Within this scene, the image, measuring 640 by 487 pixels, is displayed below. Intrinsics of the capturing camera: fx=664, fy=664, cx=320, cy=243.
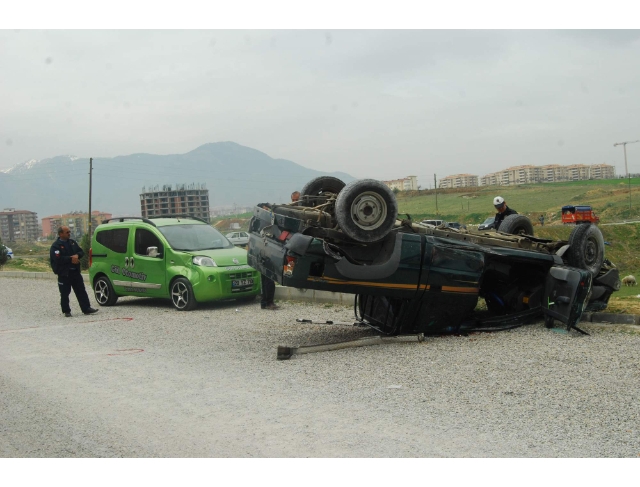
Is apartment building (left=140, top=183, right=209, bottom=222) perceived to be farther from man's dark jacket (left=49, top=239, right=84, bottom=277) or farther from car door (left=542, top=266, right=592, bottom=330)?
car door (left=542, top=266, right=592, bottom=330)

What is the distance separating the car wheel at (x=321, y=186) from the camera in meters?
10.1

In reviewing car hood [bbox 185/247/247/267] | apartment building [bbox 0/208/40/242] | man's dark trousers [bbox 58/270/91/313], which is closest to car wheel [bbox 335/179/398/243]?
car hood [bbox 185/247/247/267]

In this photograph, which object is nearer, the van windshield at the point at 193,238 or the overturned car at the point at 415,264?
the overturned car at the point at 415,264

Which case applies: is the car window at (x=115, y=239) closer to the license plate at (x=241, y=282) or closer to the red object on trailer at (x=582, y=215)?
the license plate at (x=241, y=282)

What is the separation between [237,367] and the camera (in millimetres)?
7957

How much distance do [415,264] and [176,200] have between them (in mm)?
70069

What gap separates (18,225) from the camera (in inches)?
5910

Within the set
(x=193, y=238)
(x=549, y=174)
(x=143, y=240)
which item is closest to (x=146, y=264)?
(x=143, y=240)

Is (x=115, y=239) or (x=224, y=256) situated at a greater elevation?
(x=115, y=239)

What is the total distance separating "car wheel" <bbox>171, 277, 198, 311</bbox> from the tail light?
17.8 ft

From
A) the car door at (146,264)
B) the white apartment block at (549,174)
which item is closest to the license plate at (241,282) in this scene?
the car door at (146,264)

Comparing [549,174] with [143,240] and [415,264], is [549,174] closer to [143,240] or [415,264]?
[143,240]

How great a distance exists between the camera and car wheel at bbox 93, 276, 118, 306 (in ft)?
48.9

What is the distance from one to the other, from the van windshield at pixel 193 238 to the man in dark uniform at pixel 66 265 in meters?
1.94
